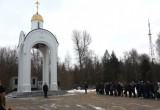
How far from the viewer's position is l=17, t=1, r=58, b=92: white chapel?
33906 mm

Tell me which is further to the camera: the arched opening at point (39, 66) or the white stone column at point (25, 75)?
the arched opening at point (39, 66)

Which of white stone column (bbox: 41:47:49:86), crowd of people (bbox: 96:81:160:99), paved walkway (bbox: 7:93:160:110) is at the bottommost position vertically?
paved walkway (bbox: 7:93:160:110)

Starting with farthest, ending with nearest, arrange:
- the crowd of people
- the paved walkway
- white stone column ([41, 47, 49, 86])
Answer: white stone column ([41, 47, 49, 86])
the crowd of people
the paved walkway

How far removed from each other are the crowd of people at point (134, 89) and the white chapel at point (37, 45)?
6.81 metres

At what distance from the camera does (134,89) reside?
2603 cm

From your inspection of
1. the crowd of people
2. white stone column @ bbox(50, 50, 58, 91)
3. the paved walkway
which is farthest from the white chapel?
the paved walkway

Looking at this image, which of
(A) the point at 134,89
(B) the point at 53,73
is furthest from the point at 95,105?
(B) the point at 53,73

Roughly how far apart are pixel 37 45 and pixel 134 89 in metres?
17.2

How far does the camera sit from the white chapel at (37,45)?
3391 cm

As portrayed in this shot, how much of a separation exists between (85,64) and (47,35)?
26.4 metres

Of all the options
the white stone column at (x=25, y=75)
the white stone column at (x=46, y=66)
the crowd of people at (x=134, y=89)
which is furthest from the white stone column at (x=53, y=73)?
the crowd of people at (x=134, y=89)

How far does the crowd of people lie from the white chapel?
22.3 ft

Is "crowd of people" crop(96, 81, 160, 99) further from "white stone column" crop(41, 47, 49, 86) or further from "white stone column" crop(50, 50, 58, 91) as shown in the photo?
"white stone column" crop(41, 47, 49, 86)

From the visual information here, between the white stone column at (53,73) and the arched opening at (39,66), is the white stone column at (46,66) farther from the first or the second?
the white stone column at (53,73)
